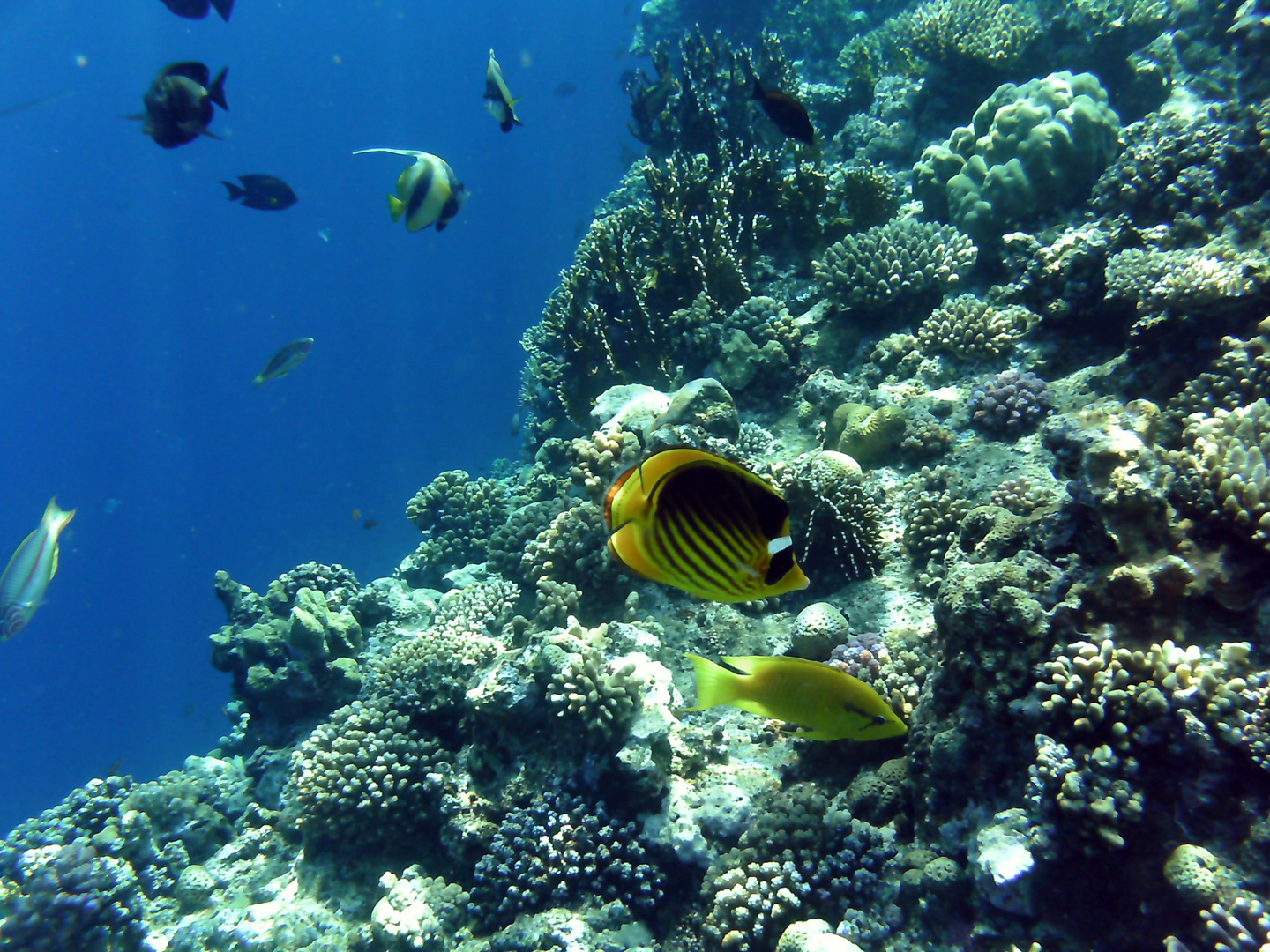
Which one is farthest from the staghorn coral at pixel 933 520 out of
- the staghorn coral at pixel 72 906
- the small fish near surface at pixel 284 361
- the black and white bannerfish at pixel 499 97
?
the staghorn coral at pixel 72 906

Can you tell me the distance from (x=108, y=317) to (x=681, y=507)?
446 feet

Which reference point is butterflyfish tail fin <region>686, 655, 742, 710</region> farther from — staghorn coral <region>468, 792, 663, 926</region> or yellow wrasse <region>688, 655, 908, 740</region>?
staghorn coral <region>468, 792, 663, 926</region>

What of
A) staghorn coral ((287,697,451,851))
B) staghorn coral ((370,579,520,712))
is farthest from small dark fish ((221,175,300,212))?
staghorn coral ((287,697,451,851))

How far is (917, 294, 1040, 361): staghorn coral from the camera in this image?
5.77 meters

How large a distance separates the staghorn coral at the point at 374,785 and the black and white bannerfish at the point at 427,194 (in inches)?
168

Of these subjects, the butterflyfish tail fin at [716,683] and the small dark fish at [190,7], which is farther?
the small dark fish at [190,7]

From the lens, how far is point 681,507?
1460mm

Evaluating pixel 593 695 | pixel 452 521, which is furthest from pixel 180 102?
pixel 452 521

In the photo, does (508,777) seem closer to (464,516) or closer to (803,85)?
(464,516)

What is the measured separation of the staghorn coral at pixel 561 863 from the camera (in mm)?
3973

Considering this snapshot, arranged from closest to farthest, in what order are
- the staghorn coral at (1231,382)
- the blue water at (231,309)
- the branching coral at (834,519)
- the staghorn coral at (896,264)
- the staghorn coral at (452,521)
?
the staghorn coral at (1231,382), the branching coral at (834,519), the staghorn coral at (896,264), the staghorn coral at (452,521), the blue water at (231,309)

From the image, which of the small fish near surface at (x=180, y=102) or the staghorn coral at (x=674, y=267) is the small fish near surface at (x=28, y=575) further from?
the staghorn coral at (x=674, y=267)

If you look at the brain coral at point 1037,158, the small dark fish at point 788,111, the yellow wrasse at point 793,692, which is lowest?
the yellow wrasse at point 793,692

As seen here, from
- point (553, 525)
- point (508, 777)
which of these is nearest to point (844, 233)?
point (553, 525)
